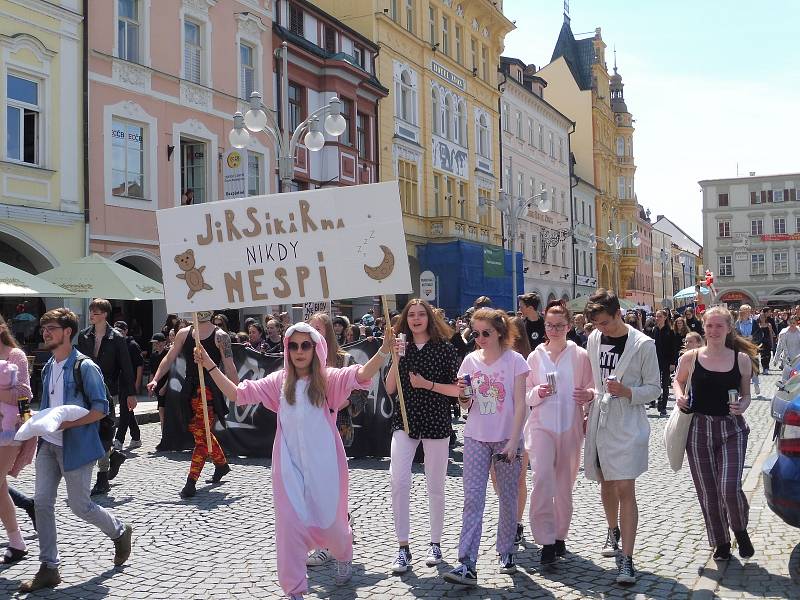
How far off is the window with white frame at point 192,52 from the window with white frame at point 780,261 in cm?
7331

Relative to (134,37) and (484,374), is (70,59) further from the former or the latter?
(484,374)

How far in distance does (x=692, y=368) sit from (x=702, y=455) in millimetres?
579

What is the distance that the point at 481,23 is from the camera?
42.4m

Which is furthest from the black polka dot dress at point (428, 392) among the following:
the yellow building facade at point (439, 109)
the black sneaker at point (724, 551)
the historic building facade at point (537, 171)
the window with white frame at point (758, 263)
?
the window with white frame at point (758, 263)

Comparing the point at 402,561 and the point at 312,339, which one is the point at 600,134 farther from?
the point at 312,339

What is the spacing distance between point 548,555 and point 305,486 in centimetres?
185

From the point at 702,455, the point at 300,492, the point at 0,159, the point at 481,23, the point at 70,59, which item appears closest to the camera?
the point at 300,492

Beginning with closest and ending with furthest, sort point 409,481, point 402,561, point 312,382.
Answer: point 312,382
point 402,561
point 409,481

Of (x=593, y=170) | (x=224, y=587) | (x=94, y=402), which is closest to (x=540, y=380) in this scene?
(x=224, y=587)

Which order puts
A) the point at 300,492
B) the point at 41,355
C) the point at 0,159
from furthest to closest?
the point at 0,159 < the point at 41,355 < the point at 300,492

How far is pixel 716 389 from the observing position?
5949 mm

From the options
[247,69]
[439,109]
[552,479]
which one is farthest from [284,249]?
[439,109]

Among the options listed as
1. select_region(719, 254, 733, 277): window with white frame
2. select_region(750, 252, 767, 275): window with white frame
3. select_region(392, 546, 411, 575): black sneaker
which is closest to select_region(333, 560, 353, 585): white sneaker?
select_region(392, 546, 411, 575): black sneaker

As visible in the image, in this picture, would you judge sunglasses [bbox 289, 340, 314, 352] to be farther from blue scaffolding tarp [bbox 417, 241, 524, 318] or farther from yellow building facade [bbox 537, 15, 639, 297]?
yellow building facade [bbox 537, 15, 639, 297]
